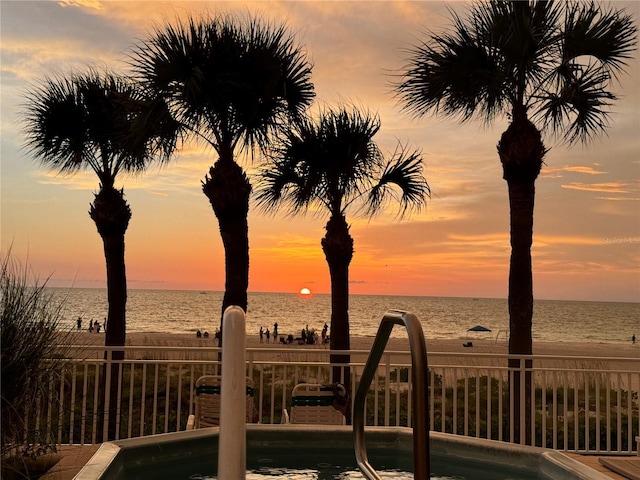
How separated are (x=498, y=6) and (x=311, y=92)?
9.37 feet

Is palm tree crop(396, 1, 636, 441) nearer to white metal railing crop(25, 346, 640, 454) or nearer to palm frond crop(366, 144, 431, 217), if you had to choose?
white metal railing crop(25, 346, 640, 454)

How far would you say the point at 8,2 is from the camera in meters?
8.06

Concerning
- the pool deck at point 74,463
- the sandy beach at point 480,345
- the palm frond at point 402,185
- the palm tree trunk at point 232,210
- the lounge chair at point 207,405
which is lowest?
the sandy beach at point 480,345

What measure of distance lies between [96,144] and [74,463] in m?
7.85

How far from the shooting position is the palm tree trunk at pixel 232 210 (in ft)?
30.2

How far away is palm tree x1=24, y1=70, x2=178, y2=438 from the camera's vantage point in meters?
11.1

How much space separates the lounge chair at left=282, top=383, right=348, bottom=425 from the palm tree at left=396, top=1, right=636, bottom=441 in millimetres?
2859

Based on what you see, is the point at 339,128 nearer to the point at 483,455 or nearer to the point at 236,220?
the point at 236,220

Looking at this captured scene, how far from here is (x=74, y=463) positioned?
4586 millimetres

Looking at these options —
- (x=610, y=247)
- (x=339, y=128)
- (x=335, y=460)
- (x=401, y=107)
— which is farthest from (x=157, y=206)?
(x=610, y=247)

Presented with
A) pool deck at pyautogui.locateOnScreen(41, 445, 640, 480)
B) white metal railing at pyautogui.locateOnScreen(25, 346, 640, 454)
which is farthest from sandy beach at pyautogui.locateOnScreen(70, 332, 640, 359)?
pool deck at pyautogui.locateOnScreen(41, 445, 640, 480)

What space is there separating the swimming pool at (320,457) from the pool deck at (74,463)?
0.28 m

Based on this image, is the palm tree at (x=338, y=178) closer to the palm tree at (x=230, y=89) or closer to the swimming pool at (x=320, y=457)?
the palm tree at (x=230, y=89)

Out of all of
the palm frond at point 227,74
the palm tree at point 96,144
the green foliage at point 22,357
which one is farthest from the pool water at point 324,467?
the palm tree at point 96,144
